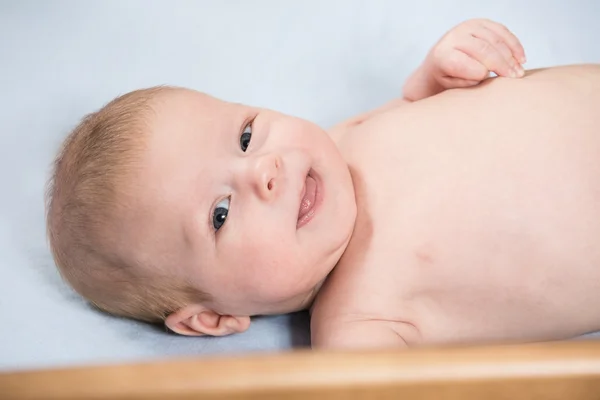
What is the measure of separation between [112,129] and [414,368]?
64 cm

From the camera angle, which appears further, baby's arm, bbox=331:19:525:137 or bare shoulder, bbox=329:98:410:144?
bare shoulder, bbox=329:98:410:144

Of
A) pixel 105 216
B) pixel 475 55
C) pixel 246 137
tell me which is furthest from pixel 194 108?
pixel 475 55

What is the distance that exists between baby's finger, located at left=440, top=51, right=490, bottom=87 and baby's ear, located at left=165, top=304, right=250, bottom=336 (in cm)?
50

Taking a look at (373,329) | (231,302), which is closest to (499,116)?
(373,329)

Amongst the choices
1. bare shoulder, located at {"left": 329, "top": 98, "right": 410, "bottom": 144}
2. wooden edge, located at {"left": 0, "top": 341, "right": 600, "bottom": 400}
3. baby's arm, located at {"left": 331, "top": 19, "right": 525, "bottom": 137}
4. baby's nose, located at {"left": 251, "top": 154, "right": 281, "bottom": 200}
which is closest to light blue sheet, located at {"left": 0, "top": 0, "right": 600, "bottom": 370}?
bare shoulder, located at {"left": 329, "top": 98, "right": 410, "bottom": 144}

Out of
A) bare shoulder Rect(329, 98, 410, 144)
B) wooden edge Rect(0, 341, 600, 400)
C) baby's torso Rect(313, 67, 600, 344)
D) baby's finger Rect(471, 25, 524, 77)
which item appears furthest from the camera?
bare shoulder Rect(329, 98, 410, 144)

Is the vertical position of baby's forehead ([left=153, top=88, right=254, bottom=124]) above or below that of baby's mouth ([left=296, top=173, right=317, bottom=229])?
above

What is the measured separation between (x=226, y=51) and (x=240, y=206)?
67 cm

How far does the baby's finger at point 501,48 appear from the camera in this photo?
1.03 meters

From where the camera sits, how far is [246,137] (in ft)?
3.34

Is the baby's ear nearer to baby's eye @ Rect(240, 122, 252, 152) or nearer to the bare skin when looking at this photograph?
the bare skin

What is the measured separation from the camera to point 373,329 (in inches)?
37.4

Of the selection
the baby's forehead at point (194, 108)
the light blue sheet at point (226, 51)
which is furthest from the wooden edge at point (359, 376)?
the light blue sheet at point (226, 51)

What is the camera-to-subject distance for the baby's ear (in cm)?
101
